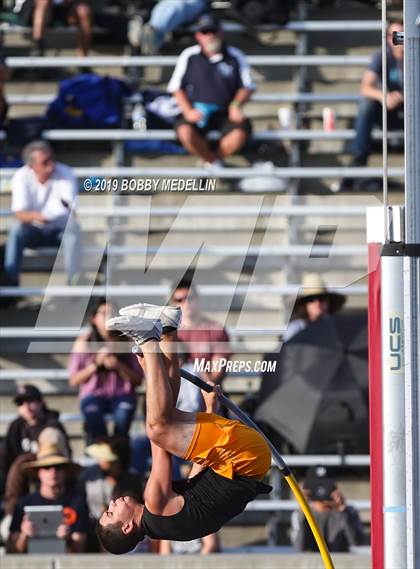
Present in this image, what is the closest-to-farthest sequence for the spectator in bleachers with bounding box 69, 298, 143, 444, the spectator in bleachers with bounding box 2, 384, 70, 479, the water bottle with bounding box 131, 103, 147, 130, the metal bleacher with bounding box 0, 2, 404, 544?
1. the metal bleacher with bounding box 0, 2, 404, 544
2. the spectator in bleachers with bounding box 69, 298, 143, 444
3. the spectator in bleachers with bounding box 2, 384, 70, 479
4. the water bottle with bounding box 131, 103, 147, 130

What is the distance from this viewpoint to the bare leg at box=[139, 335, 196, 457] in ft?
14.0

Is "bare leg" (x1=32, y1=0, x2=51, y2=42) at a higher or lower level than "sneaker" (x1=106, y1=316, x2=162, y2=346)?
higher

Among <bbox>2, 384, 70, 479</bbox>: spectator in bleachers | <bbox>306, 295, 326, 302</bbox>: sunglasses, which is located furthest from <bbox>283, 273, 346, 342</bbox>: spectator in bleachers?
<bbox>2, 384, 70, 479</bbox>: spectator in bleachers

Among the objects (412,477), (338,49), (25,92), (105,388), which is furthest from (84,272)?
(338,49)

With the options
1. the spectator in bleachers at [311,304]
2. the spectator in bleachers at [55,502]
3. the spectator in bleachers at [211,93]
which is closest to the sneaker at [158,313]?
the spectator in bleachers at [311,304]

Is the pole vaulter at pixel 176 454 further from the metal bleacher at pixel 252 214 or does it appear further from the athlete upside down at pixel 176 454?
the metal bleacher at pixel 252 214

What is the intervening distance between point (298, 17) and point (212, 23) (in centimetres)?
145

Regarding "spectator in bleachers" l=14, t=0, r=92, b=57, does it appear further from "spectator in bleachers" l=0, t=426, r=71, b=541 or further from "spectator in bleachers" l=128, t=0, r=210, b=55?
"spectator in bleachers" l=0, t=426, r=71, b=541

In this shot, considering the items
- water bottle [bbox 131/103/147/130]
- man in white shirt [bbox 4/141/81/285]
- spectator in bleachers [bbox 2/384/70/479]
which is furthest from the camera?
water bottle [bbox 131/103/147/130]

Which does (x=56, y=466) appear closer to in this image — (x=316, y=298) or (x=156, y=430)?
(x=316, y=298)

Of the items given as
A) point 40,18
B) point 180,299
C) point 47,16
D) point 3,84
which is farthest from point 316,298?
point 47,16

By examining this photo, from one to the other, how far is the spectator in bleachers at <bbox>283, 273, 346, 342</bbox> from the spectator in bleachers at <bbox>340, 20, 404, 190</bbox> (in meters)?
3.71

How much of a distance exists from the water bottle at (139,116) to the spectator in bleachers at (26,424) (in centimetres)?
235

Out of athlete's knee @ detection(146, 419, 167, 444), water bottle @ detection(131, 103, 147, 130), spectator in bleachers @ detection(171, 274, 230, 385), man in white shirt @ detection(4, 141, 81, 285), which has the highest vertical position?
water bottle @ detection(131, 103, 147, 130)
